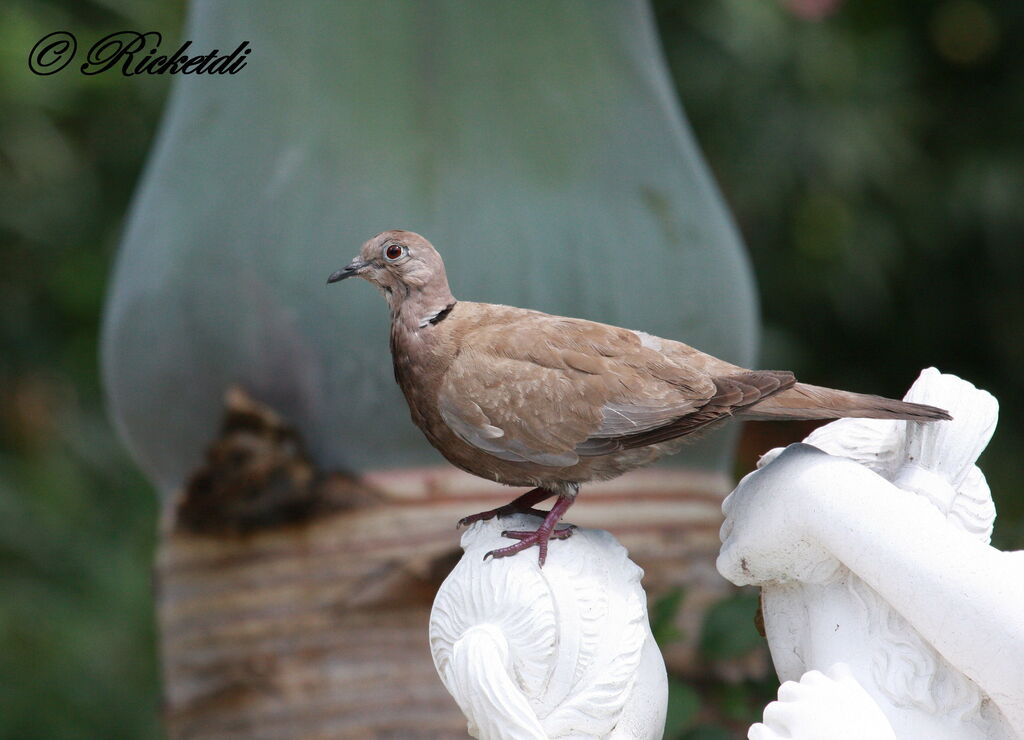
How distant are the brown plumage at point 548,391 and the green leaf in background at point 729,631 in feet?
4.68

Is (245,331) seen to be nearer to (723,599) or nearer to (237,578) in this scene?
(237,578)

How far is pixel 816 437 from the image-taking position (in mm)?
1910

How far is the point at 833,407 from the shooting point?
1.76 m

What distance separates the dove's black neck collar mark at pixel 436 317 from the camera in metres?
1.92

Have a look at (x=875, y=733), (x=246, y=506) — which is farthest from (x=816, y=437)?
(x=246, y=506)

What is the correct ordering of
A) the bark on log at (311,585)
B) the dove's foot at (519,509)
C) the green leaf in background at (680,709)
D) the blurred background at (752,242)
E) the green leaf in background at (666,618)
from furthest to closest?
the blurred background at (752,242)
the bark on log at (311,585)
the green leaf in background at (666,618)
the green leaf in background at (680,709)
the dove's foot at (519,509)

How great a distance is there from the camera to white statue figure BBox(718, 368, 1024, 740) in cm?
162

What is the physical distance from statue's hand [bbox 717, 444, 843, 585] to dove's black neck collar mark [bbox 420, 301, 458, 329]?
481 mm

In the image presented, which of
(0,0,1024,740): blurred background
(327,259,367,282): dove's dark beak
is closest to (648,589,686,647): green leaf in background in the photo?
(327,259,367,282): dove's dark beak

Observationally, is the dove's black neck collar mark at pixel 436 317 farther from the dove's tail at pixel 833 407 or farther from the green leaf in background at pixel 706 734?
the green leaf in background at pixel 706 734

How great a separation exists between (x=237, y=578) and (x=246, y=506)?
A: 18 centimetres

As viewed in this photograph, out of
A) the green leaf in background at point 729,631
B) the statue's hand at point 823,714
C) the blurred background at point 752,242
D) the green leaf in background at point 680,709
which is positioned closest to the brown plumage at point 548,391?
the statue's hand at point 823,714

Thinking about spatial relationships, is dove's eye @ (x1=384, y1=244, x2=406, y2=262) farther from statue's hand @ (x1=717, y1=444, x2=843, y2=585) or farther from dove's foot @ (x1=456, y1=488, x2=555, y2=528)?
statue's hand @ (x1=717, y1=444, x2=843, y2=585)

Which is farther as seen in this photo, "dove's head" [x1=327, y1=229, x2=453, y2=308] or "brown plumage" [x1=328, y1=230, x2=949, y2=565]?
"dove's head" [x1=327, y1=229, x2=453, y2=308]
